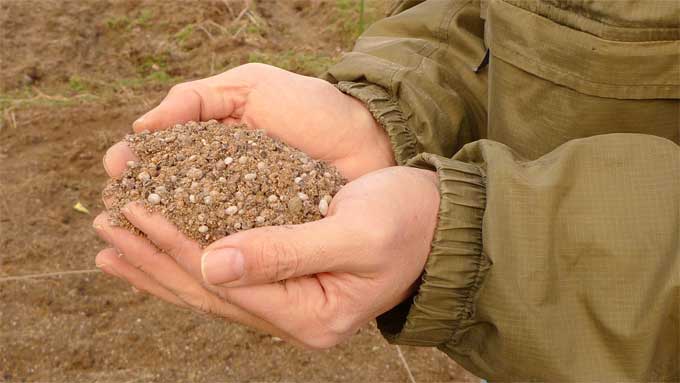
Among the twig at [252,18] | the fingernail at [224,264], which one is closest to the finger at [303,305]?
the fingernail at [224,264]

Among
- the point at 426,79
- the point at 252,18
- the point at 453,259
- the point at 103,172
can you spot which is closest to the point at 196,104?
the point at 426,79

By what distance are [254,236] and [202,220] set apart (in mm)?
214

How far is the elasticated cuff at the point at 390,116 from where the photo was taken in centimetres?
162

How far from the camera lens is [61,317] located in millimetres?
2602

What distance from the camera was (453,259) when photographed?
1191 millimetres

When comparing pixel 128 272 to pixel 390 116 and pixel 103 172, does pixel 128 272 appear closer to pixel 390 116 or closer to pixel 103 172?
pixel 390 116

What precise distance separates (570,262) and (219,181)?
751 mm

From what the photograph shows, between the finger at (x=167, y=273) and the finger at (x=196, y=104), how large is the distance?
31cm

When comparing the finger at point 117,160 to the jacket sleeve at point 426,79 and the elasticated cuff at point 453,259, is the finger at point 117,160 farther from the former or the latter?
the elasticated cuff at point 453,259

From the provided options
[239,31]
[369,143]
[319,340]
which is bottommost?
[239,31]

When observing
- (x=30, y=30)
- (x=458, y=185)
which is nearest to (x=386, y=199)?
(x=458, y=185)

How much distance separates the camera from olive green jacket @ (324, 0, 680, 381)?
1.11 metres

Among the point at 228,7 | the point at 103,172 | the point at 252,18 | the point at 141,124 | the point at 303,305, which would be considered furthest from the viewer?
the point at 228,7

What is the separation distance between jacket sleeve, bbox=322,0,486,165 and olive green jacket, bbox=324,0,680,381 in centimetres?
29
